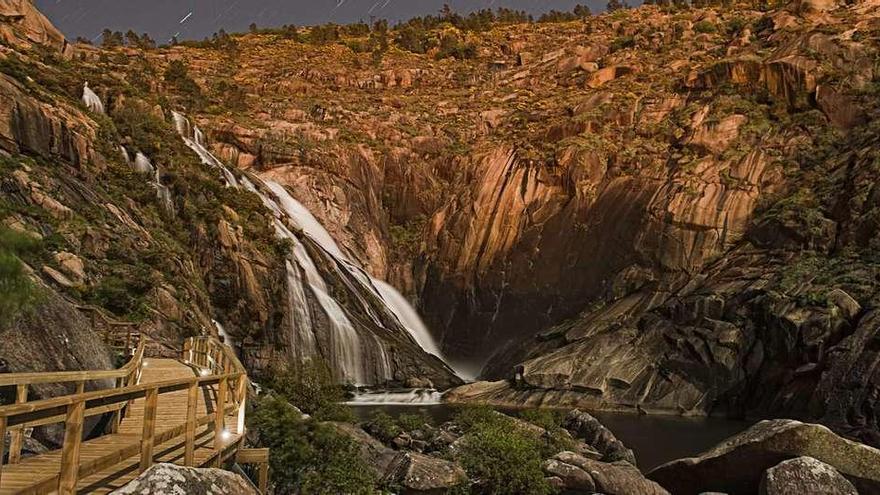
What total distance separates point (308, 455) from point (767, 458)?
1042cm

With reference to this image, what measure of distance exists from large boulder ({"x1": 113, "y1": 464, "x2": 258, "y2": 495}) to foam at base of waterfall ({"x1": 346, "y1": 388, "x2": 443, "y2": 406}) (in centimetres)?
2662

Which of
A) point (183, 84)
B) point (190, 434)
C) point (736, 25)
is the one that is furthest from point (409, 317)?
point (736, 25)

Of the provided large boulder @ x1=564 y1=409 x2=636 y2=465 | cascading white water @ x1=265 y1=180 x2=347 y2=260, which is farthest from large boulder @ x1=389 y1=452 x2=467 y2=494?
cascading white water @ x1=265 y1=180 x2=347 y2=260

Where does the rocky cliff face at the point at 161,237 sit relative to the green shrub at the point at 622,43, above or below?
below

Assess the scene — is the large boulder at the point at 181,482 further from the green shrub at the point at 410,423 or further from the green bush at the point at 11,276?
the green shrub at the point at 410,423

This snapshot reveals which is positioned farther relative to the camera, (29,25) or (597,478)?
(29,25)

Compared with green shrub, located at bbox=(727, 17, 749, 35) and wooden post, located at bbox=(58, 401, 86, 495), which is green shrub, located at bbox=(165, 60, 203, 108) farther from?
wooden post, located at bbox=(58, 401, 86, 495)

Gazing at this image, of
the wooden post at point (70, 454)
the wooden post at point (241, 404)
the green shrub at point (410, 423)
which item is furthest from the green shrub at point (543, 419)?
the wooden post at point (70, 454)

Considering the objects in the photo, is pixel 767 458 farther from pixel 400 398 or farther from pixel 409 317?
pixel 409 317

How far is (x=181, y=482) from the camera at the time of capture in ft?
19.4

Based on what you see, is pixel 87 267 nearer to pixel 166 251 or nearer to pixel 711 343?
pixel 166 251

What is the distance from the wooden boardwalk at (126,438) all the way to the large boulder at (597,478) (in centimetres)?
818

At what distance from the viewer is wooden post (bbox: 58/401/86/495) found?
536cm

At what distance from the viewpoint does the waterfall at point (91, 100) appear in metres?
37.5
